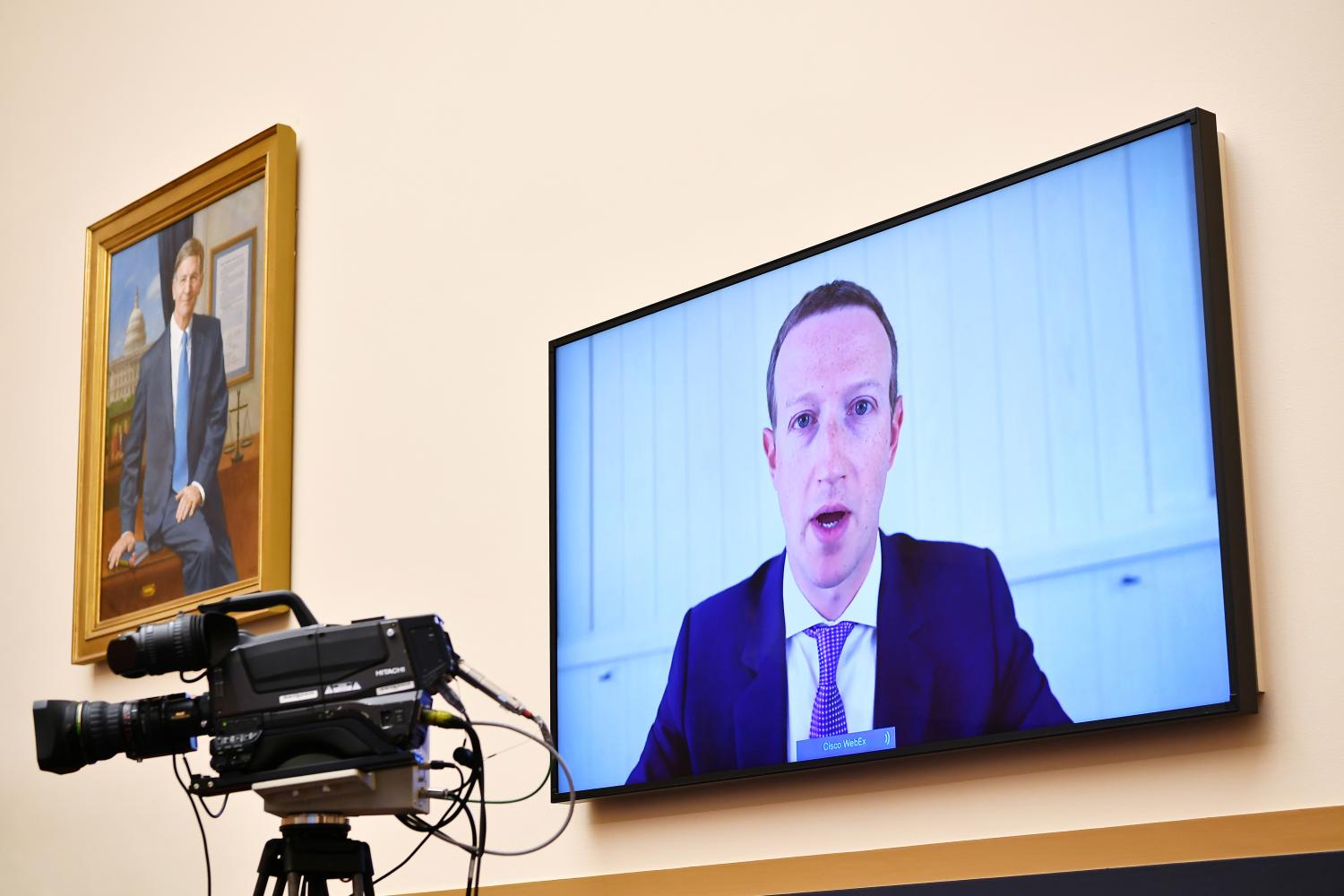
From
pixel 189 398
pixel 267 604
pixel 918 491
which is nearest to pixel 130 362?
pixel 189 398

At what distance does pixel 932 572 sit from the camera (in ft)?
7.51

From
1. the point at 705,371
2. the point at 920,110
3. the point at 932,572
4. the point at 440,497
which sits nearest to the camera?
the point at 932,572

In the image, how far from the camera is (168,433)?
3754mm

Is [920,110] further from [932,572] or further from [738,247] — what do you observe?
[932,572]

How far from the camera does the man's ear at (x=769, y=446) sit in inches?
98.7

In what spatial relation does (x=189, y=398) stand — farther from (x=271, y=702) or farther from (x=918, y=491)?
(x=918, y=491)

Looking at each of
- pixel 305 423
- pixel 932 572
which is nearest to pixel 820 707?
pixel 932 572

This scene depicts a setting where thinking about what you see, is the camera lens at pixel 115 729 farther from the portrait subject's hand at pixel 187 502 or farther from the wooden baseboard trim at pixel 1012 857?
the portrait subject's hand at pixel 187 502

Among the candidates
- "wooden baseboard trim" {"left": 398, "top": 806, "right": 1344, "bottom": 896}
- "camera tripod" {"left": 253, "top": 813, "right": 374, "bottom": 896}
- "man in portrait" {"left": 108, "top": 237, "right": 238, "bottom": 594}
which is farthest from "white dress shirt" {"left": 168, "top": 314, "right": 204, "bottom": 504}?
"camera tripod" {"left": 253, "top": 813, "right": 374, "bottom": 896}

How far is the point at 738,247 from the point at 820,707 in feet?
2.61

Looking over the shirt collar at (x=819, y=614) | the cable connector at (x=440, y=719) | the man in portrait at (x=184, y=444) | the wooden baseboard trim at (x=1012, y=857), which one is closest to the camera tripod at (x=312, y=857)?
the cable connector at (x=440, y=719)

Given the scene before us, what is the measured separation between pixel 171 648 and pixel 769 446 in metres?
0.94

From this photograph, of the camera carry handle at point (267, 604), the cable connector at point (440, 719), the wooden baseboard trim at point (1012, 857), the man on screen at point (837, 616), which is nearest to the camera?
the wooden baseboard trim at point (1012, 857)

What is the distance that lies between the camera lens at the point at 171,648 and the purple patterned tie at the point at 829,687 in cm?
85
